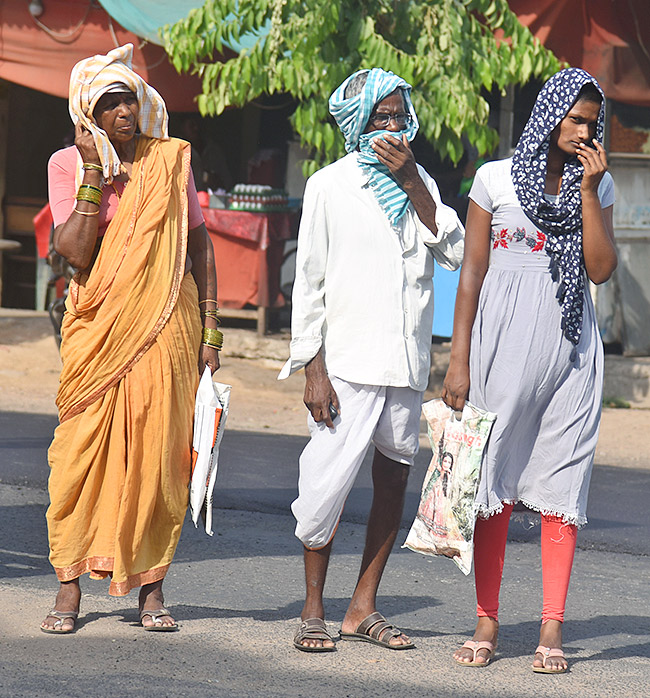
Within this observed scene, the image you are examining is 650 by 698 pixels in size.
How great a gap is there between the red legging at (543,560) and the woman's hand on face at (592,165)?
107cm

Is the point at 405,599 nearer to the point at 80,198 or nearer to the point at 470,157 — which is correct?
the point at 80,198

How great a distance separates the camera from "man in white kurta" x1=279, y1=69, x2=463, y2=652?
386 centimetres

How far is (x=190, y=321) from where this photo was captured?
416 centimetres

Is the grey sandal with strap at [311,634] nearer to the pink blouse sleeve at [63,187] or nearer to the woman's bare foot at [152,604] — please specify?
the woman's bare foot at [152,604]

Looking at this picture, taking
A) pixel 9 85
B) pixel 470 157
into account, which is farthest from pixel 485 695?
pixel 9 85

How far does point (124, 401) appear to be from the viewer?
4.00 metres

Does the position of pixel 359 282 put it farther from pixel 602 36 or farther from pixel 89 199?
pixel 602 36

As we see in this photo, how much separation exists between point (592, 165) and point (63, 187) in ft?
5.83

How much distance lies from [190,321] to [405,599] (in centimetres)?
145

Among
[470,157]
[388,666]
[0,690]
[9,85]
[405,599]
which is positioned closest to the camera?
[0,690]

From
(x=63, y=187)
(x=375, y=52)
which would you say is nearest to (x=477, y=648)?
(x=63, y=187)

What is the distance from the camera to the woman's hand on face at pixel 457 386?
3855mm

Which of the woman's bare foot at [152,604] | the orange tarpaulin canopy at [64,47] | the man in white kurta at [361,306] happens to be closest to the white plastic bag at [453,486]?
the man in white kurta at [361,306]

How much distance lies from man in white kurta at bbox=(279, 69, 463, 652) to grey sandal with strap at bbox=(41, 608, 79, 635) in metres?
0.78
